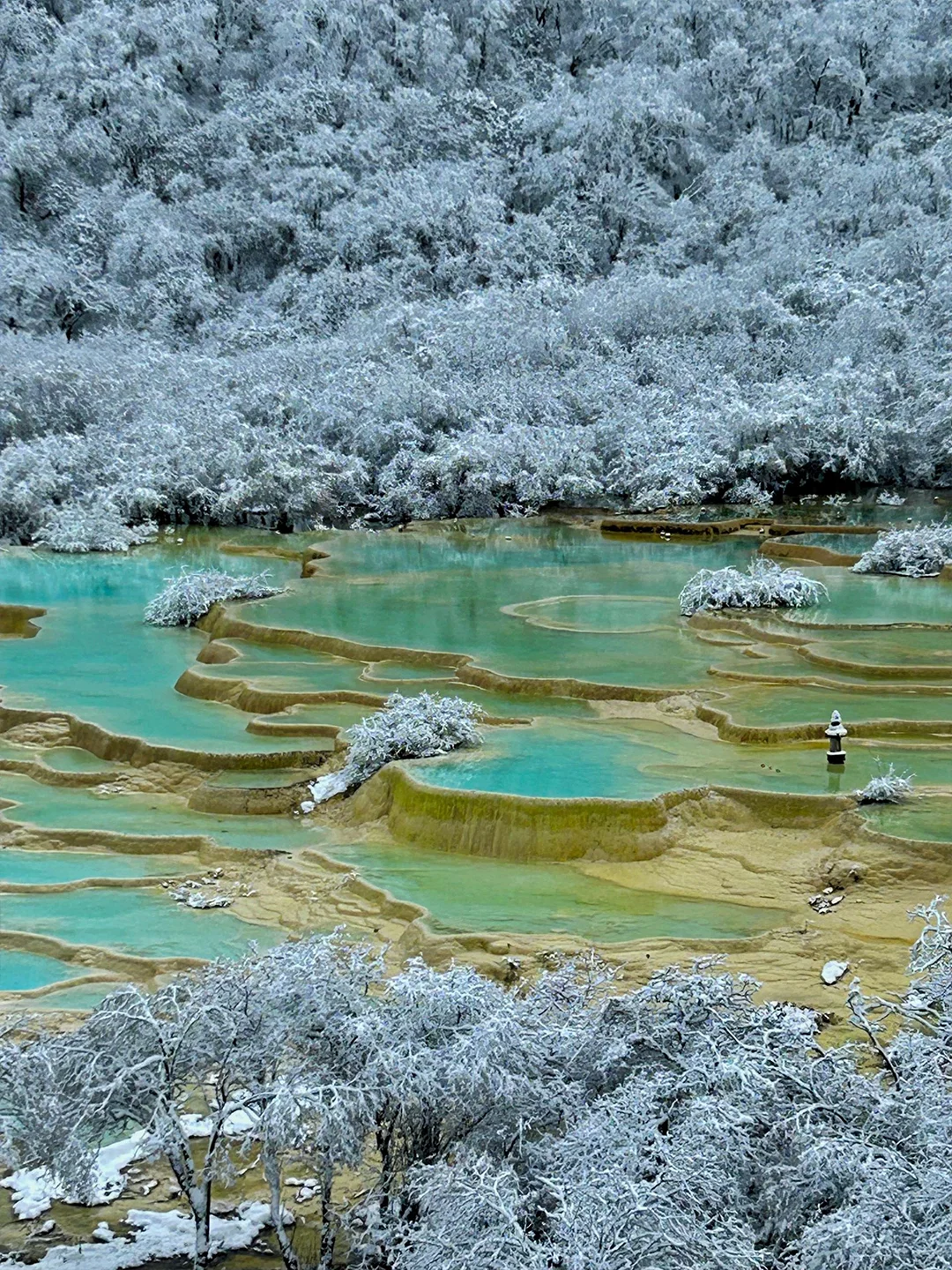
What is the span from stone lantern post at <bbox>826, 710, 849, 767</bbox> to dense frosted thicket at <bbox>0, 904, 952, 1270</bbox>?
3679 mm

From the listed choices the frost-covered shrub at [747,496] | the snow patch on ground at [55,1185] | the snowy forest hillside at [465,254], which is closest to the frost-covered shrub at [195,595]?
the snowy forest hillside at [465,254]

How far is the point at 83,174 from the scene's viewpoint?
37.3 metres

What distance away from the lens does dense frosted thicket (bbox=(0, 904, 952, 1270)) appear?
4.38 meters

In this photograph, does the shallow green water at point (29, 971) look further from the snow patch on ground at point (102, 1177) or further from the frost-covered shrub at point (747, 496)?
the frost-covered shrub at point (747, 496)

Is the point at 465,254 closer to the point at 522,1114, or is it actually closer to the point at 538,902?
the point at 538,902

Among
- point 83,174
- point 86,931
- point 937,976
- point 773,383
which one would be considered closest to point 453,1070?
point 937,976

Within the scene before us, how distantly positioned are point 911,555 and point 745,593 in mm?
3139

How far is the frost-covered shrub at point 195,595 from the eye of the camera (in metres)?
15.9

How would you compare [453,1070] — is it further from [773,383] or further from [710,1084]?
[773,383]

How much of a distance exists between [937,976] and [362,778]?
506 centimetres

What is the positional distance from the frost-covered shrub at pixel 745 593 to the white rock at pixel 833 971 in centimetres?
797

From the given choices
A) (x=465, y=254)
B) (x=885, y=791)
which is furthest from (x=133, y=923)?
(x=465, y=254)

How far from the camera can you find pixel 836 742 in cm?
938

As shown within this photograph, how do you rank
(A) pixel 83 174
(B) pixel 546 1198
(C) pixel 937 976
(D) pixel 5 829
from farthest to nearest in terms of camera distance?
(A) pixel 83 174 < (D) pixel 5 829 < (C) pixel 937 976 < (B) pixel 546 1198
